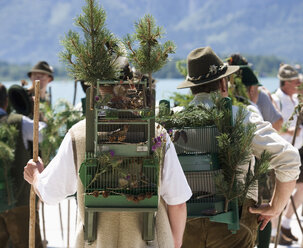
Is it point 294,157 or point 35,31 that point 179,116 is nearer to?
point 294,157

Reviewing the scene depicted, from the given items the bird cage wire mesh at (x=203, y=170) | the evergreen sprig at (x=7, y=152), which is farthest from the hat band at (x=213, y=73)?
the evergreen sprig at (x=7, y=152)

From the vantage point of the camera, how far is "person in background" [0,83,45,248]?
5219 mm

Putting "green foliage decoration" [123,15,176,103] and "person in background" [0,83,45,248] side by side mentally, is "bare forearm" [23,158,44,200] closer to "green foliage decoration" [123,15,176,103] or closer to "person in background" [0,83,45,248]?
"green foliage decoration" [123,15,176,103]

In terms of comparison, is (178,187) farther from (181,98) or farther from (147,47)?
(181,98)

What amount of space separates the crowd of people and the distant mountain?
119m

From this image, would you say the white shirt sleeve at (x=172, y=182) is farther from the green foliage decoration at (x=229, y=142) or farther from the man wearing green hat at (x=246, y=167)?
the man wearing green hat at (x=246, y=167)

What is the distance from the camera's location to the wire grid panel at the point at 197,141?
3.51 metres

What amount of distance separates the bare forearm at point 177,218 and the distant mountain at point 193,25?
12118cm

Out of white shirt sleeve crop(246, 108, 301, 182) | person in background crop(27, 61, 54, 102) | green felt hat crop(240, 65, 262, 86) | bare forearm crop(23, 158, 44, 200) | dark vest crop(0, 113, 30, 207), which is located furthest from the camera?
person in background crop(27, 61, 54, 102)

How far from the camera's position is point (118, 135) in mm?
2758

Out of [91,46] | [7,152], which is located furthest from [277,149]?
[7,152]

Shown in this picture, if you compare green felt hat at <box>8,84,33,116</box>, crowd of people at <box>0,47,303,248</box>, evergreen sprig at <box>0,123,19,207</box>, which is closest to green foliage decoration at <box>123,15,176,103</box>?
crowd of people at <box>0,47,303,248</box>

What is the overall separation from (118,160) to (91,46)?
21.9 inches

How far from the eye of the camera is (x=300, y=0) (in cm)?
15012
